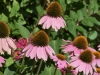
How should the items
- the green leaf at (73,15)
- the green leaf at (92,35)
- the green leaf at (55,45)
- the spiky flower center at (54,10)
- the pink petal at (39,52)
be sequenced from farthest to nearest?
the green leaf at (92,35), the green leaf at (73,15), the green leaf at (55,45), the spiky flower center at (54,10), the pink petal at (39,52)

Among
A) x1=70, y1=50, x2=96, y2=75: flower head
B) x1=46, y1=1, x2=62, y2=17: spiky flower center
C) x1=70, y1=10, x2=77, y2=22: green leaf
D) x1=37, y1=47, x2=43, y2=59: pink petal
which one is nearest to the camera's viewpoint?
x1=37, y1=47, x2=43, y2=59: pink petal

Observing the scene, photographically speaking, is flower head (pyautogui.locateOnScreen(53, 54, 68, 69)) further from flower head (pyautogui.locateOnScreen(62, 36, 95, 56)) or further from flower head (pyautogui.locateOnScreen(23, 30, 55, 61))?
flower head (pyautogui.locateOnScreen(23, 30, 55, 61))

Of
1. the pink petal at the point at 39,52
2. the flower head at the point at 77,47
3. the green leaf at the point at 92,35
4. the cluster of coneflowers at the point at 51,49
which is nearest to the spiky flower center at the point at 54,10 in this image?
the cluster of coneflowers at the point at 51,49

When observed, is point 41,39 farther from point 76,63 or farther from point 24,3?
point 24,3

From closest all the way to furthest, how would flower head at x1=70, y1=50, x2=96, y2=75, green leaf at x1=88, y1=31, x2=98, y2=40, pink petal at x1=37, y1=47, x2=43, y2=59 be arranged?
pink petal at x1=37, y1=47, x2=43, y2=59
flower head at x1=70, y1=50, x2=96, y2=75
green leaf at x1=88, y1=31, x2=98, y2=40

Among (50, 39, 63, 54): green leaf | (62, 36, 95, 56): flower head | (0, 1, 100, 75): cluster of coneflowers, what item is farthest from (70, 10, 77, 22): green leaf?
(62, 36, 95, 56): flower head

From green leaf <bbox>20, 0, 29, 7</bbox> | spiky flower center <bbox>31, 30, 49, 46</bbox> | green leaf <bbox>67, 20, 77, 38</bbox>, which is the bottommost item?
green leaf <bbox>67, 20, 77, 38</bbox>

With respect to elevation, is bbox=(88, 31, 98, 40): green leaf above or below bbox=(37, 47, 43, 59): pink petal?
below

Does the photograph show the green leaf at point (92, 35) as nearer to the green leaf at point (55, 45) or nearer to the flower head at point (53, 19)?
the green leaf at point (55, 45)
